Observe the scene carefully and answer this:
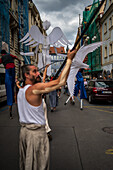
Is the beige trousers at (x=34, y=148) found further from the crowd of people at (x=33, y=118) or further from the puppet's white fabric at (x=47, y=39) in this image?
the puppet's white fabric at (x=47, y=39)

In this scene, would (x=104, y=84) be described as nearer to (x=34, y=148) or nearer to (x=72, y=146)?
(x=72, y=146)

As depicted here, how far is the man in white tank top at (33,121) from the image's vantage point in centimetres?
171

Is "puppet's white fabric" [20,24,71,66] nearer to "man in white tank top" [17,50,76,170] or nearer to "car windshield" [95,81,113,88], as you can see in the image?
"man in white tank top" [17,50,76,170]

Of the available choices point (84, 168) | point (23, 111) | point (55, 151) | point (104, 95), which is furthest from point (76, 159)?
point (104, 95)

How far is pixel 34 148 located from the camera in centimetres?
178

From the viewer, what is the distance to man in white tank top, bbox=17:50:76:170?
5.61 feet

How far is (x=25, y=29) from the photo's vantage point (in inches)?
773

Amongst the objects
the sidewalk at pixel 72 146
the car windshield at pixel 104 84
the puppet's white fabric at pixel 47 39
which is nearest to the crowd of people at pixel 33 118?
the sidewalk at pixel 72 146

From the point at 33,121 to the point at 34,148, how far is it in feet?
0.98

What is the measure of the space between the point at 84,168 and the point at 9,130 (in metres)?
2.70

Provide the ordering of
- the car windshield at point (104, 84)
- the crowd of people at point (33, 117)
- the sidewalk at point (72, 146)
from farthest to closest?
the car windshield at point (104, 84)
the sidewalk at point (72, 146)
the crowd of people at point (33, 117)

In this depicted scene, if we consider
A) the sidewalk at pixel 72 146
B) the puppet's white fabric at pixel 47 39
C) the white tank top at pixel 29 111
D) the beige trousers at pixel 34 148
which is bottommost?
the sidewalk at pixel 72 146

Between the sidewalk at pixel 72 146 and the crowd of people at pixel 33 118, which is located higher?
the crowd of people at pixel 33 118

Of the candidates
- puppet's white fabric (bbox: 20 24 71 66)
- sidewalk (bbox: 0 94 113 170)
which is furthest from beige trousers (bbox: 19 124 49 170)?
puppet's white fabric (bbox: 20 24 71 66)
